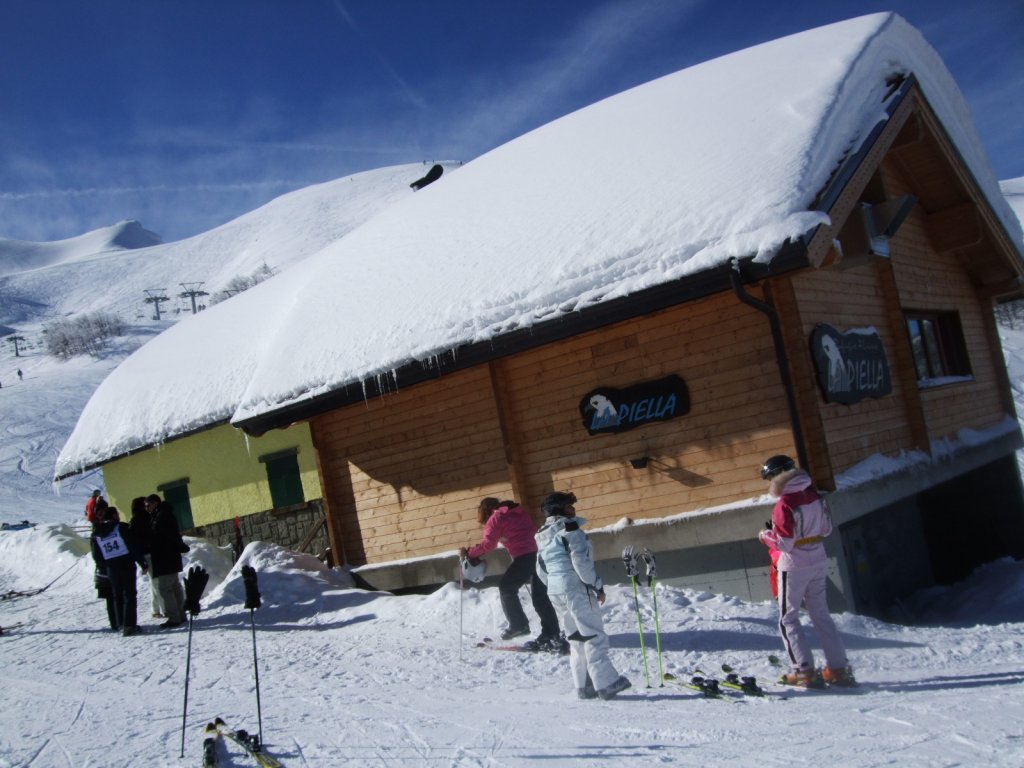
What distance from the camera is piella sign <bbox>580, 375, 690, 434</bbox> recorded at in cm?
949

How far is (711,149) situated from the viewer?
33.8 feet

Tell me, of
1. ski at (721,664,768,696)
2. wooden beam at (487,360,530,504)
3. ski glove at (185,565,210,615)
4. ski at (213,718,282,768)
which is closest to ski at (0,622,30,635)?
ski glove at (185,565,210,615)

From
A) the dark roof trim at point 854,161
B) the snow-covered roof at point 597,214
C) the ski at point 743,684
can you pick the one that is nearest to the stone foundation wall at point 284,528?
the snow-covered roof at point 597,214

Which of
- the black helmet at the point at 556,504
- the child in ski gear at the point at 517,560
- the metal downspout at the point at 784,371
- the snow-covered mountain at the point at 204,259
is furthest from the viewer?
the snow-covered mountain at the point at 204,259

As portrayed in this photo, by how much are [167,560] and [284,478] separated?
3686 millimetres

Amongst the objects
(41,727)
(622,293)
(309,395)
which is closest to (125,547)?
(309,395)

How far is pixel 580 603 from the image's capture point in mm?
6426

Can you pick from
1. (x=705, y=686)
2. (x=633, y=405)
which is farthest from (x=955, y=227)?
(x=705, y=686)

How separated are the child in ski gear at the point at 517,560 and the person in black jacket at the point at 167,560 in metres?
4.55

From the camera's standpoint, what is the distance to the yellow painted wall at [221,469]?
14203mm

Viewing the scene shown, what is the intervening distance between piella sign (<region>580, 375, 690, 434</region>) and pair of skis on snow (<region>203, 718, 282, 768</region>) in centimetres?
516

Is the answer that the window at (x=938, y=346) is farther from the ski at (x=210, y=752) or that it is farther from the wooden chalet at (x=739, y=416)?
the ski at (x=210, y=752)

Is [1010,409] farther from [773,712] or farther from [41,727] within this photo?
[41,727]

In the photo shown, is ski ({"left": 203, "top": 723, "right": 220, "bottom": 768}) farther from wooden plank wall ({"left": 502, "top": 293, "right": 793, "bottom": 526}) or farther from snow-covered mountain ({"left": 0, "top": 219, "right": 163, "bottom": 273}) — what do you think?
snow-covered mountain ({"left": 0, "top": 219, "right": 163, "bottom": 273})
